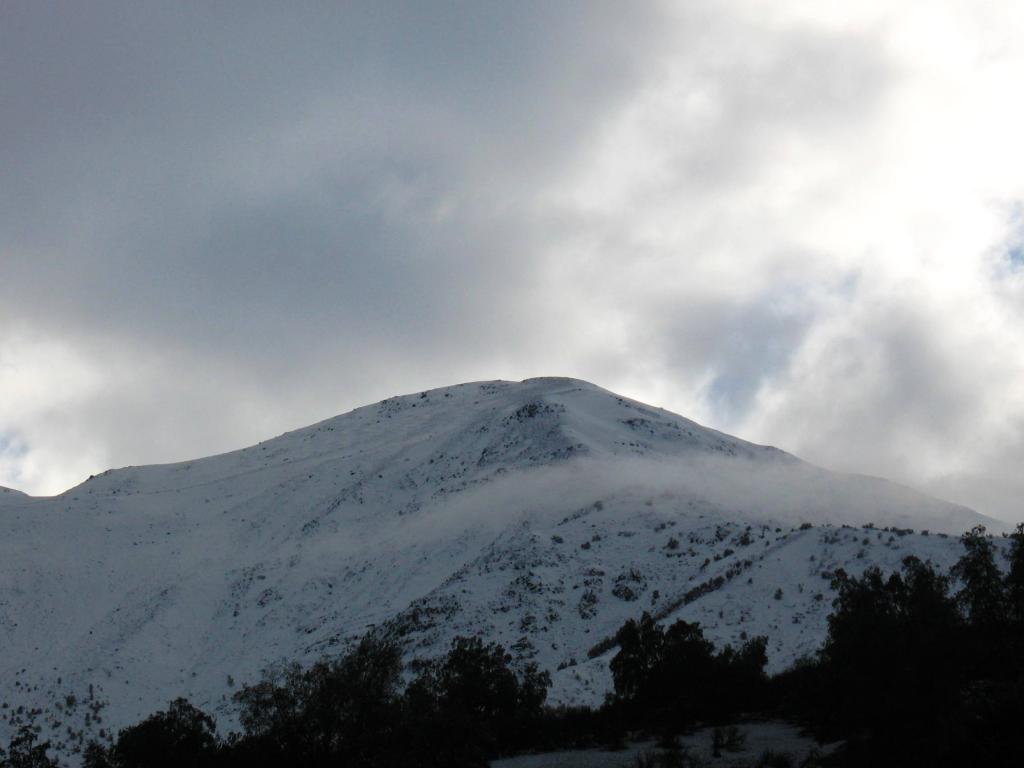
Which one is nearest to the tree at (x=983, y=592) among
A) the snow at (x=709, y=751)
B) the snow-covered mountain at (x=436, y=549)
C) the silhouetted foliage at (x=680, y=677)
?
the snow at (x=709, y=751)

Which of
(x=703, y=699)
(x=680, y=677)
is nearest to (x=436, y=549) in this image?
(x=680, y=677)

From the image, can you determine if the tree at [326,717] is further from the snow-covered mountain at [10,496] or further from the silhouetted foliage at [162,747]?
the snow-covered mountain at [10,496]

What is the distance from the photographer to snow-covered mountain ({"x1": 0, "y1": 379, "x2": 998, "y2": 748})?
185 feet

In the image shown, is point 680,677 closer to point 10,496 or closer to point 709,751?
point 709,751

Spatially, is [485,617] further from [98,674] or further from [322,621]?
[98,674]

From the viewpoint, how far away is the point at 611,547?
217ft

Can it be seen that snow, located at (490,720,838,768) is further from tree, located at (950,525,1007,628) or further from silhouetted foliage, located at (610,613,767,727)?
tree, located at (950,525,1007,628)

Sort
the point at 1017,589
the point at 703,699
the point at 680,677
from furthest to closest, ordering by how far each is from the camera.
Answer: the point at 680,677 → the point at 703,699 → the point at 1017,589

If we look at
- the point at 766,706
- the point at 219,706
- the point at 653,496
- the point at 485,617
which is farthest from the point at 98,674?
the point at 766,706

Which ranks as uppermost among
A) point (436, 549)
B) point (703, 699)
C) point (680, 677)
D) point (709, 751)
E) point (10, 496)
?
point (10, 496)

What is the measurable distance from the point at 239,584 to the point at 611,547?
29.0m

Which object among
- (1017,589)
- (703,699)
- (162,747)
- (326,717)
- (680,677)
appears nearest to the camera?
(1017,589)

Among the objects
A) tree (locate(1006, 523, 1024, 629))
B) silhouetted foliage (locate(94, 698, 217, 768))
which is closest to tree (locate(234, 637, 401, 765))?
silhouetted foliage (locate(94, 698, 217, 768))

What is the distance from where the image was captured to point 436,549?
73250 millimetres
